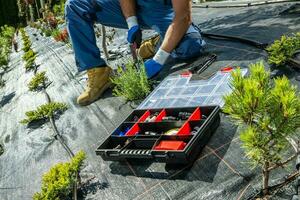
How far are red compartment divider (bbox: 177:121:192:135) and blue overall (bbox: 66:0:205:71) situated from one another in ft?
4.83

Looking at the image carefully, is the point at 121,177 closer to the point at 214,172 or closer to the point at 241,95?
the point at 214,172

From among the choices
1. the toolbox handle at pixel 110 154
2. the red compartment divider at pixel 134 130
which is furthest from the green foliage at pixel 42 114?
the toolbox handle at pixel 110 154

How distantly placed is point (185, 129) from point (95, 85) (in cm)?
153

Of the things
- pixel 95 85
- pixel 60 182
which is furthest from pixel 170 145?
pixel 95 85

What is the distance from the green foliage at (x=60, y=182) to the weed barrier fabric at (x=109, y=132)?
0.12 m

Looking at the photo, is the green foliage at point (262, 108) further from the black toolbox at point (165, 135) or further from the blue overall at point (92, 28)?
the blue overall at point (92, 28)

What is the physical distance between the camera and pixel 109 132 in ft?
9.14

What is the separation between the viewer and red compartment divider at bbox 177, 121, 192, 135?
2.15 metres

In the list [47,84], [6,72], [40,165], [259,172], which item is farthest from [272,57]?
[6,72]

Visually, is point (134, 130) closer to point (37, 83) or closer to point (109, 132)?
point (109, 132)

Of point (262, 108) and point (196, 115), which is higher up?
point (262, 108)

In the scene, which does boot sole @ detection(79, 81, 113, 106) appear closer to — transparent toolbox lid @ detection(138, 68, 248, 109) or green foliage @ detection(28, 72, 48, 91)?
transparent toolbox lid @ detection(138, 68, 248, 109)

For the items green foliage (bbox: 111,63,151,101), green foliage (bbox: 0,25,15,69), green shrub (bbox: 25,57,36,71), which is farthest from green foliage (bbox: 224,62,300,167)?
green foliage (bbox: 0,25,15,69)

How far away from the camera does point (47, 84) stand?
14.7 ft
